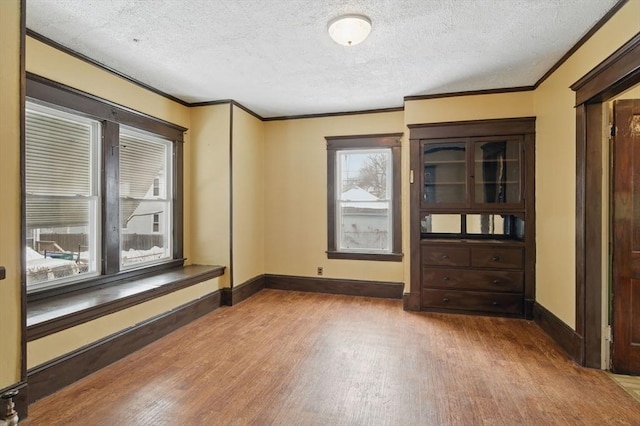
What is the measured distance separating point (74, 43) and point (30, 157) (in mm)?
1001

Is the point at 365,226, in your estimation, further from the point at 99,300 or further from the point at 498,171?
the point at 99,300

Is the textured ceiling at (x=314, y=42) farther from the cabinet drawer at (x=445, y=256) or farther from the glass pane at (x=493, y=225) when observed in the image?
the cabinet drawer at (x=445, y=256)

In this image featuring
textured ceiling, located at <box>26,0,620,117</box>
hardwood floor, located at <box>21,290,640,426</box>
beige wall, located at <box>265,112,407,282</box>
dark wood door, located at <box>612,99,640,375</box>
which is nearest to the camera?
hardwood floor, located at <box>21,290,640,426</box>

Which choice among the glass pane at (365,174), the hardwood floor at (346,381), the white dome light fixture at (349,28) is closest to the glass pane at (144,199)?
the hardwood floor at (346,381)

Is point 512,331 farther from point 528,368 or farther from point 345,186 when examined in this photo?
point 345,186

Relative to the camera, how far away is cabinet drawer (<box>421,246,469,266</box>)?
156 inches

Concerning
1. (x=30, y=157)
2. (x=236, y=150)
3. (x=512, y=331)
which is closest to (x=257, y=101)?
(x=236, y=150)

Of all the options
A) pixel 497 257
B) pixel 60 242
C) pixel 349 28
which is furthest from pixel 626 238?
pixel 60 242

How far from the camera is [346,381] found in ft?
8.17

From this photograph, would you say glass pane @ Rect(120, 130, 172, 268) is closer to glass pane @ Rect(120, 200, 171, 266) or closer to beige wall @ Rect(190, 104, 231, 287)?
glass pane @ Rect(120, 200, 171, 266)

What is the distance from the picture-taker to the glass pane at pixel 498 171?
384 centimetres

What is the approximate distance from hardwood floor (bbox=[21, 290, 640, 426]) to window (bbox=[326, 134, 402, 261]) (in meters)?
1.34

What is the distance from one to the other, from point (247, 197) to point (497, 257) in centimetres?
324

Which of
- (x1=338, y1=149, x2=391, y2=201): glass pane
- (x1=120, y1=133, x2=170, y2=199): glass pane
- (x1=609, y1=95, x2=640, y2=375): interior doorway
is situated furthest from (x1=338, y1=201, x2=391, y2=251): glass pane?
(x1=609, y1=95, x2=640, y2=375): interior doorway
